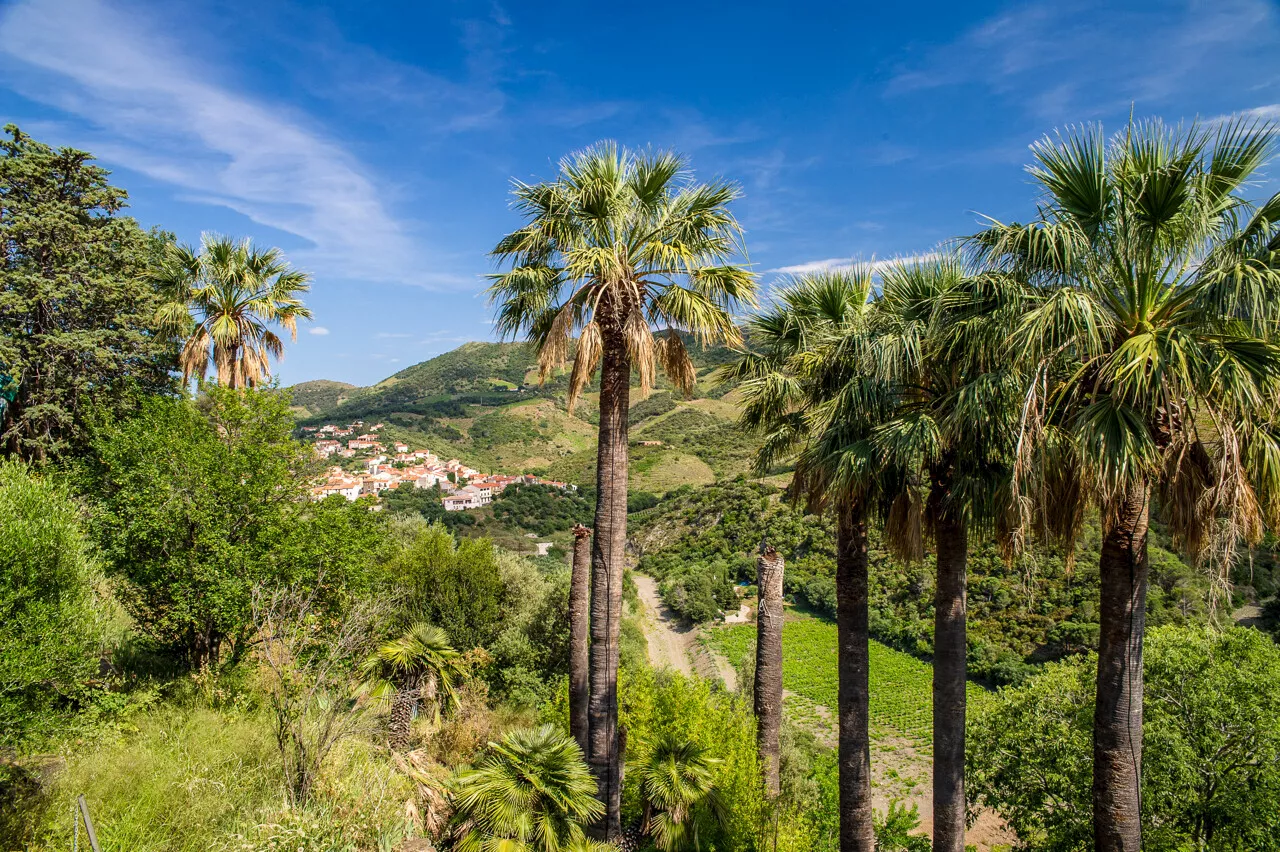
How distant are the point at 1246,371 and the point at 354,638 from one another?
30.6 ft

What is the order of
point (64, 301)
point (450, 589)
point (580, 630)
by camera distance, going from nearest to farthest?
point (580, 630)
point (64, 301)
point (450, 589)

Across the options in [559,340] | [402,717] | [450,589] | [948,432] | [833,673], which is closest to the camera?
[948,432]

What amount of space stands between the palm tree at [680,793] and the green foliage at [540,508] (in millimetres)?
63503

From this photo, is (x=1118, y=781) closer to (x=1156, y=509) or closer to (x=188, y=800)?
(x=1156, y=509)

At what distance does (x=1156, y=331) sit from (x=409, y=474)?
304 ft

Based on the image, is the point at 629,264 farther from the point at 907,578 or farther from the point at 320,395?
the point at 320,395

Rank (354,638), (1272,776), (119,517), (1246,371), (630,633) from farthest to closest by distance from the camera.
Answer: (630,633)
(119,517)
(354,638)
(1272,776)
(1246,371)

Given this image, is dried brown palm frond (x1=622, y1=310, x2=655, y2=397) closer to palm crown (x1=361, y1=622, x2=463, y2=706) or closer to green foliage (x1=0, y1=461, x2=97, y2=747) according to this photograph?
green foliage (x1=0, y1=461, x2=97, y2=747)

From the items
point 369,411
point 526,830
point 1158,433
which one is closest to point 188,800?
point 526,830

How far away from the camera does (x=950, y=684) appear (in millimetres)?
6117

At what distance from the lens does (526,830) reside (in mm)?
6594

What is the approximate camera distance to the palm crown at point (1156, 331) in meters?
4.08

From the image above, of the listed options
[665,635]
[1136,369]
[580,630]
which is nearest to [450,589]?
[580,630]

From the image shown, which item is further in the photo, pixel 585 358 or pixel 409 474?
pixel 409 474
